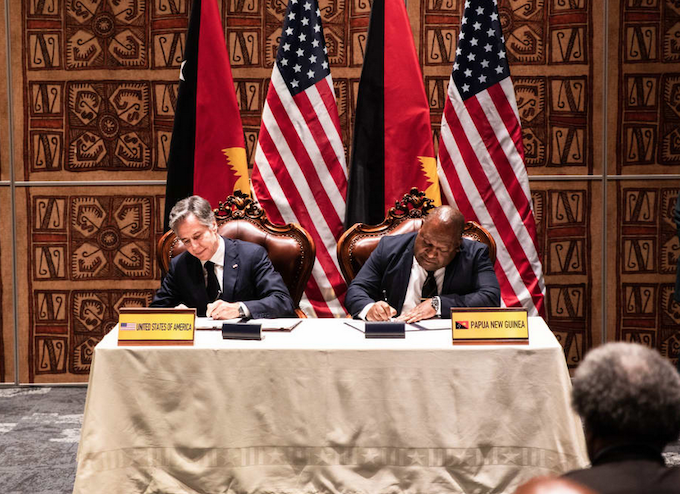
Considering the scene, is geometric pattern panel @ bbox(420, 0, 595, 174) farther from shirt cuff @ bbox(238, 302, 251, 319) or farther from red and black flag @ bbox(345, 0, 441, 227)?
shirt cuff @ bbox(238, 302, 251, 319)

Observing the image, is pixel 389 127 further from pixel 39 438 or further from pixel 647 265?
pixel 39 438

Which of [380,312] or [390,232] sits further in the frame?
[390,232]

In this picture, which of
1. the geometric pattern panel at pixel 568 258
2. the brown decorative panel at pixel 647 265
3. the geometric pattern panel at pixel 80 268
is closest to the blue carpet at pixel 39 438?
the geometric pattern panel at pixel 80 268

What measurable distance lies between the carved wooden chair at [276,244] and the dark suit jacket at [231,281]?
0.15 meters

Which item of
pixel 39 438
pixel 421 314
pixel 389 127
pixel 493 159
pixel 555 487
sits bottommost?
pixel 39 438

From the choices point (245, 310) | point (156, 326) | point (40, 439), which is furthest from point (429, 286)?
point (40, 439)

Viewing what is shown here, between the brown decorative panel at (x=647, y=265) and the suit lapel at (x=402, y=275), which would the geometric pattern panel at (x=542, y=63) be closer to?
the brown decorative panel at (x=647, y=265)

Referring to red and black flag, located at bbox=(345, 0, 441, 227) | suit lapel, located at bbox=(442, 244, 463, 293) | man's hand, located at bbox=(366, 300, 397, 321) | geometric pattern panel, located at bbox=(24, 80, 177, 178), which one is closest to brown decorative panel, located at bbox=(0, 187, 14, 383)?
geometric pattern panel, located at bbox=(24, 80, 177, 178)

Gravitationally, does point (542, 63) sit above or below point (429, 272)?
above

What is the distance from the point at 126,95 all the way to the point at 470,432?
3.26m

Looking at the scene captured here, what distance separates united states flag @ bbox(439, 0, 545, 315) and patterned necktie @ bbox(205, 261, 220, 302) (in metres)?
1.47

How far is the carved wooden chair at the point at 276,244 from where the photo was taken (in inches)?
142

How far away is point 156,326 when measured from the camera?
252cm

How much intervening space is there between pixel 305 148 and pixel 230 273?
105 centimetres
